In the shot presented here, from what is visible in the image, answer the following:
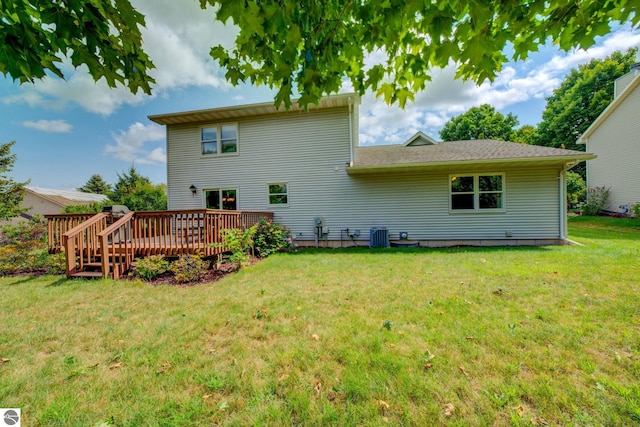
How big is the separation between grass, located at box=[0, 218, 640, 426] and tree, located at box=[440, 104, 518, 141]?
2938 cm

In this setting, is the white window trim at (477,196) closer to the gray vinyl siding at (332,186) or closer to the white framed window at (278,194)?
the gray vinyl siding at (332,186)

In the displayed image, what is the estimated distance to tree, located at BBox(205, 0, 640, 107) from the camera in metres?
1.88

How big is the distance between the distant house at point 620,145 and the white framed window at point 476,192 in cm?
1206

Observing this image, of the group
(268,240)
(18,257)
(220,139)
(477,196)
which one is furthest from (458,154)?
(18,257)

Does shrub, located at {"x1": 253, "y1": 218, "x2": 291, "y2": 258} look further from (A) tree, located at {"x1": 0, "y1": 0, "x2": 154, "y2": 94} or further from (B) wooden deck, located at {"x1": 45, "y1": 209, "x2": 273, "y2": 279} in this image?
(A) tree, located at {"x1": 0, "y1": 0, "x2": 154, "y2": 94}

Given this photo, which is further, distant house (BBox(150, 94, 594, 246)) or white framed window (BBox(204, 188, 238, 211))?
white framed window (BBox(204, 188, 238, 211))

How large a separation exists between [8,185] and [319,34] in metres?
23.5

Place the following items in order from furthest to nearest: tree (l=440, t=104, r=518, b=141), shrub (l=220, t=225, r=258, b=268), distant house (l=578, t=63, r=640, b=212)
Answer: tree (l=440, t=104, r=518, b=141) < distant house (l=578, t=63, r=640, b=212) < shrub (l=220, t=225, r=258, b=268)

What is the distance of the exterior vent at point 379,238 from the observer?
9.23m

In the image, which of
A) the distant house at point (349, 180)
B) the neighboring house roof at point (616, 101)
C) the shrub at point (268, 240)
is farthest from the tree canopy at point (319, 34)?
the neighboring house roof at point (616, 101)

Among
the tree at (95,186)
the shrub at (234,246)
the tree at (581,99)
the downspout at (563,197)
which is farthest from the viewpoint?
the tree at (95,186)

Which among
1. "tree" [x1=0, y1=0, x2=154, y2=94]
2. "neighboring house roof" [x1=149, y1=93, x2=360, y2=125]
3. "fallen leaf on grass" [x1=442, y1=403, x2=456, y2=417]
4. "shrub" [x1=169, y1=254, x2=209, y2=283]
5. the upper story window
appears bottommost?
"fallen leaf on grass" [x1=442, y1=403, x2=456, y2=417]

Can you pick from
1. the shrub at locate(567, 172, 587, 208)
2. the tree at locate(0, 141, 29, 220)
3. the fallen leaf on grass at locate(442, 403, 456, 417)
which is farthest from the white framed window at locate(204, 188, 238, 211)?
the shrub at locate(567, 172, 587, 208)

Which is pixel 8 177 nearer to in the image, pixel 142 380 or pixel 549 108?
pixel 142 380
